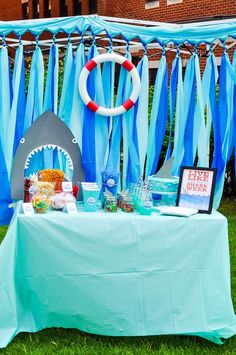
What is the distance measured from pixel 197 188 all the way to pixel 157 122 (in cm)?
78

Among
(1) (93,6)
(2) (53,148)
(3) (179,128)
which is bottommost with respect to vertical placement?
(2) (53,148)

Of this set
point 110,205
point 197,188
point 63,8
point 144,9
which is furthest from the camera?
point 63,8

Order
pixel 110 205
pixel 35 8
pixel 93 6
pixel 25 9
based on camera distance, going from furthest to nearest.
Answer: pixel 25 9, pixel 35 8, pixel 93 6, pixel 110 205

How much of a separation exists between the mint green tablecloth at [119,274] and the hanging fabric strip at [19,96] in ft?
2.73

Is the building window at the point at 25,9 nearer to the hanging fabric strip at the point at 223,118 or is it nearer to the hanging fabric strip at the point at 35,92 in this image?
the hanging fabric strip at the point at 35,92

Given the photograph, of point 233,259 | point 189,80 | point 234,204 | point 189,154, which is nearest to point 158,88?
point 189,80

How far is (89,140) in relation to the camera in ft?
13.5

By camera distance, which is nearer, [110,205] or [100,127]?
[110,205]

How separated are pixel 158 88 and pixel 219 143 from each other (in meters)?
0.66

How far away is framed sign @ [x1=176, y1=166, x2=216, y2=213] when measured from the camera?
3.71 metres

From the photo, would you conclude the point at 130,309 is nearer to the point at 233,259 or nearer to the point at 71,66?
the point at 71,66

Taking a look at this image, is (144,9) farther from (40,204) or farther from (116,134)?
(40,204)

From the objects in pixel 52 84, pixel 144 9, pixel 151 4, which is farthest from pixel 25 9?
pixel 52 84

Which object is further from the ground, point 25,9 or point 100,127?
point 25,9
